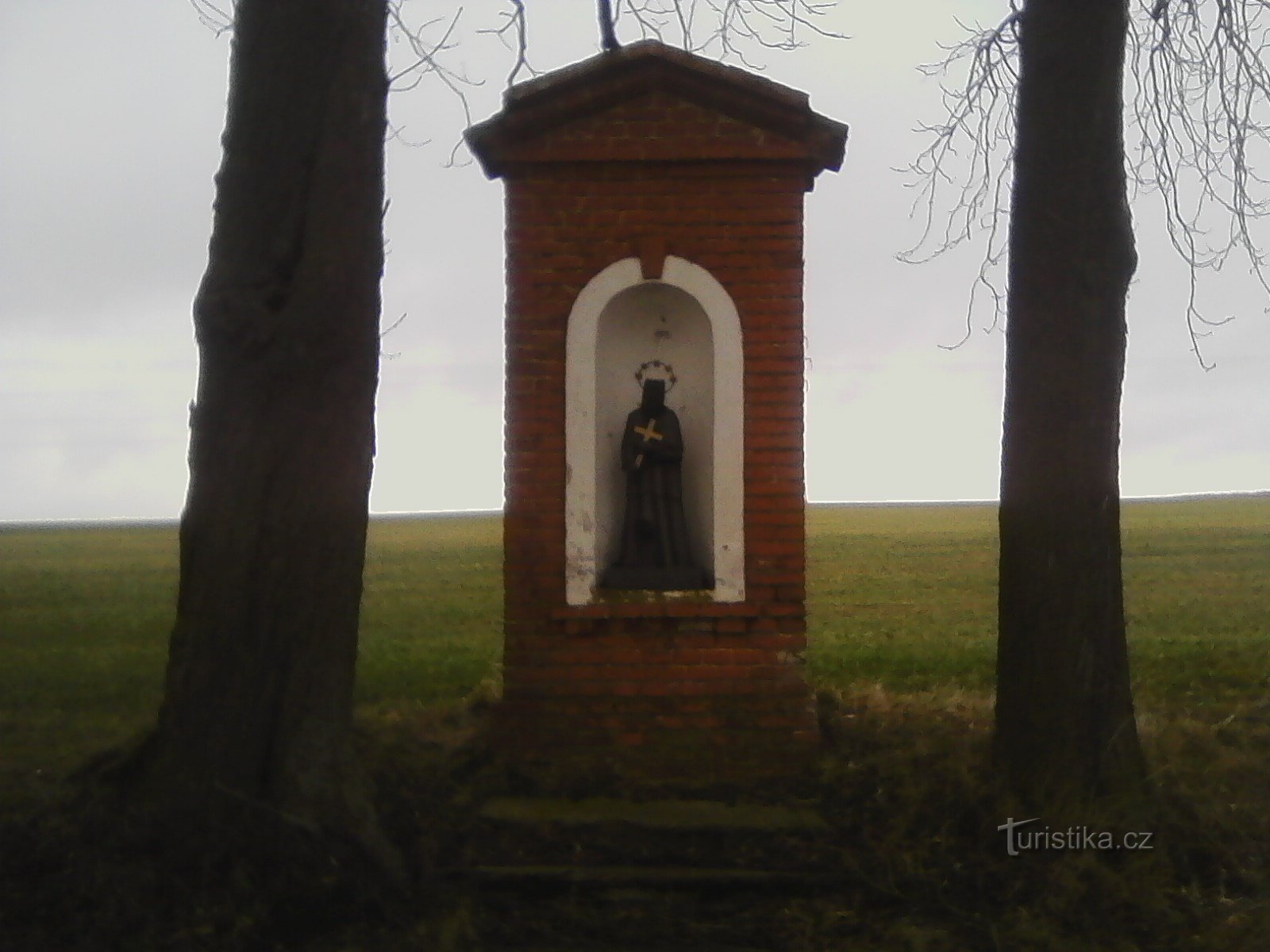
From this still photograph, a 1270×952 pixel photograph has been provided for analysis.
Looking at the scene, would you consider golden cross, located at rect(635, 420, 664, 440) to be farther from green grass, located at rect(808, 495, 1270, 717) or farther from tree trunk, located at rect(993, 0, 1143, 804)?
green grass, located at rect(808, 495, 1270, 717)

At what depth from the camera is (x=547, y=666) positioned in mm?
6062

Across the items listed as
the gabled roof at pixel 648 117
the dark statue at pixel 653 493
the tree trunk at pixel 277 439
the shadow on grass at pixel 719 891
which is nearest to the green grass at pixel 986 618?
the dark statue at pixel 653 493

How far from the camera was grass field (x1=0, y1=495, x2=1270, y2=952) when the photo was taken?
4098 mm

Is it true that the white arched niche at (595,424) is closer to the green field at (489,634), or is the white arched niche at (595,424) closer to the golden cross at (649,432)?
the golden cross at (649,432)

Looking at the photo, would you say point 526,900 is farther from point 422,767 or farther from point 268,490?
point 268,490

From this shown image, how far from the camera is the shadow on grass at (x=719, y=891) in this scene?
4047 millimetres

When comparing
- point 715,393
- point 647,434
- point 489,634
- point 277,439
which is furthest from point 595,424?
point 489,634

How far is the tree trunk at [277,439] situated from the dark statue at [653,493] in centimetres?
206

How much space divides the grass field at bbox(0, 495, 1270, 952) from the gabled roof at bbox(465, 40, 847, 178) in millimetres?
3038

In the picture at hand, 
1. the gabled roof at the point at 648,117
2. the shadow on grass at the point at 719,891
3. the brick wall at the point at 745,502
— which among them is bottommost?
the shadow on grass at the point at 719,891

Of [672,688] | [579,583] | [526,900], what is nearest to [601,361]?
[579,583]

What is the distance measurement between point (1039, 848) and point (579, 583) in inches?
95.7

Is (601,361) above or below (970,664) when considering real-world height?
above

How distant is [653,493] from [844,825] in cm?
202
